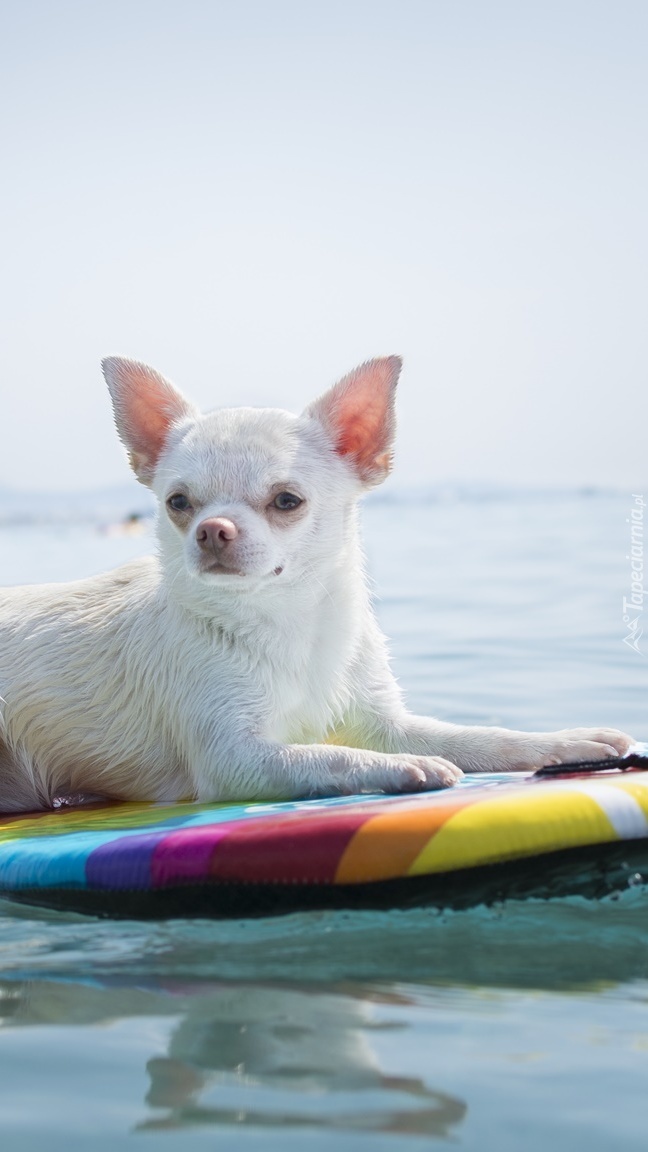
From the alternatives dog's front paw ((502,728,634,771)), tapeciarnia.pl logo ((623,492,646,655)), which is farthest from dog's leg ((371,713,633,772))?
tapeciarnia.pl logo ((623,492,646,655))

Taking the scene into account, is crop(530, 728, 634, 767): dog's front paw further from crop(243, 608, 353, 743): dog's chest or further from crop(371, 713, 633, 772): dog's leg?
crop(243, 608, 353, 743): dog's chest

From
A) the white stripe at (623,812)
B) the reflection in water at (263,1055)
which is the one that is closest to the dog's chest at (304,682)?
the white stripe at (623,812)

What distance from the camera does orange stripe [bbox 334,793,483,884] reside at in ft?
8.82

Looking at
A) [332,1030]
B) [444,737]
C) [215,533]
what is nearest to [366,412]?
[215,533]

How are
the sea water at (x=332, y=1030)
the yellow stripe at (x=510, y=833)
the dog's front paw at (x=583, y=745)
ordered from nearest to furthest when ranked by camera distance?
the sea water at (x=332, y=1030) < the yellow stripe at (x=510, y=833) < the dog's front paw at (x=583, y=745)

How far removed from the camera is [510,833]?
8.81ft

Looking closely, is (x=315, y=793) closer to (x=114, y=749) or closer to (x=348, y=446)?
(x=114, y=749)

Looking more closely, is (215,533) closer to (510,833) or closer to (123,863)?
(123,863)

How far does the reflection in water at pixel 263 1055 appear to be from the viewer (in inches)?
74.6

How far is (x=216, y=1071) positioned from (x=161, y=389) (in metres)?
2.21

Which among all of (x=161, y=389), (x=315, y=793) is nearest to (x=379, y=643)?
(x=315, y=793)

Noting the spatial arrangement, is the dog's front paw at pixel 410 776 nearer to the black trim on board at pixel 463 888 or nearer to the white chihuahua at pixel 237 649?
the white chihuahua at pixel 237 649

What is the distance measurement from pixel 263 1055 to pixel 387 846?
26.7 inches

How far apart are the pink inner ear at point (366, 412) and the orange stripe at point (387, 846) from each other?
134cm
